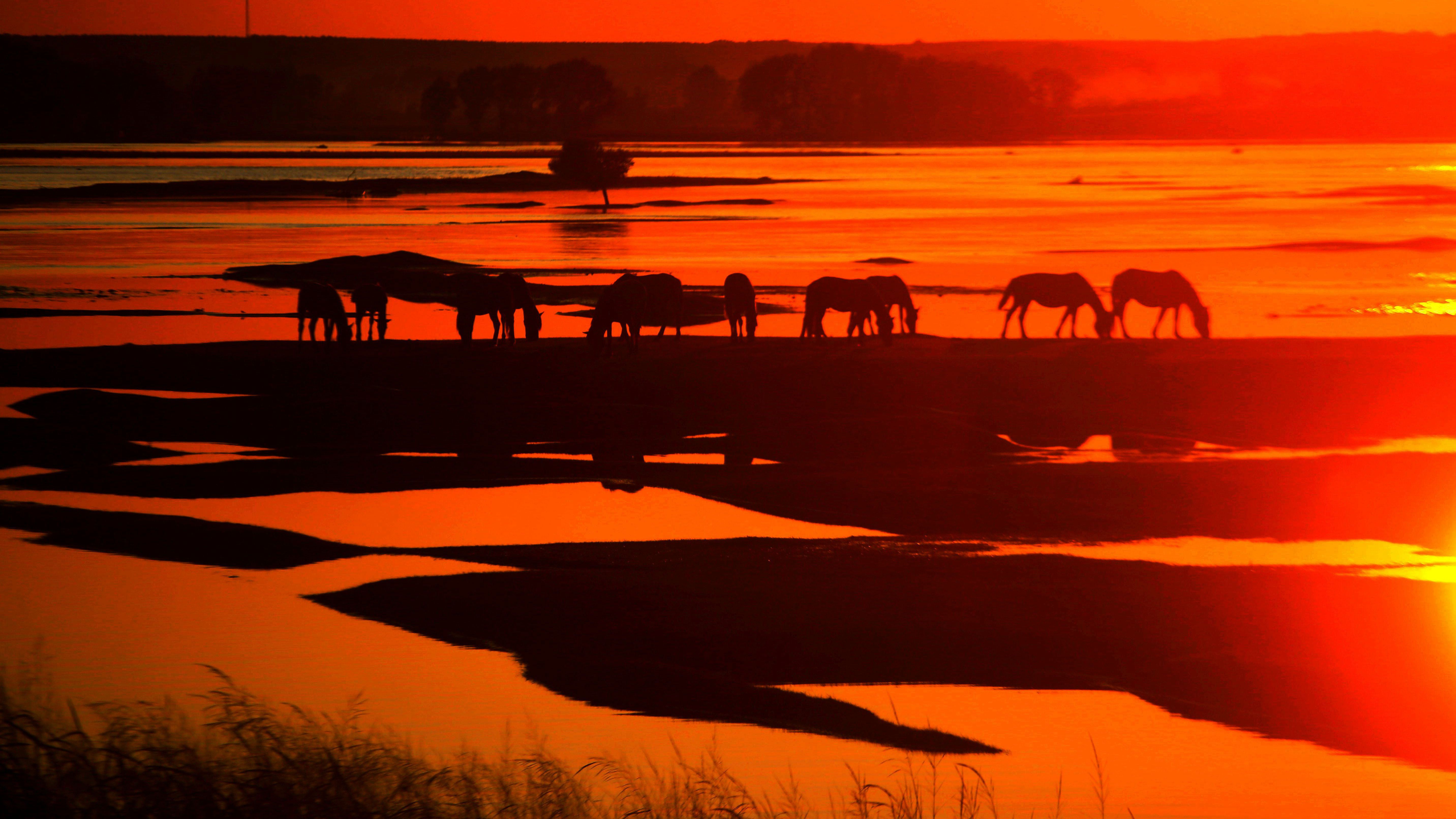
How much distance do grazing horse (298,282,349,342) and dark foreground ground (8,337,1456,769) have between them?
0.58 metres

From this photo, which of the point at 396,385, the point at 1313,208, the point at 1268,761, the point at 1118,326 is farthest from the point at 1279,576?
the point at 1313,208

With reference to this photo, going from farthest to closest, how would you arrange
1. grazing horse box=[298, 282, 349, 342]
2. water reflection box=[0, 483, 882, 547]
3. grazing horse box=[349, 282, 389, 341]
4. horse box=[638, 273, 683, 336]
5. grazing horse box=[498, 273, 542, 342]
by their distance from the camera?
grazing horse box=[498, 273, 542, 342] < grazing horse box=[349, 282, 389, 341] < horse box=[638, 273, 683, 336] < grazing horse box=[298, 282, 349, 342] < water reflection box=[0, 483, 882, 547]

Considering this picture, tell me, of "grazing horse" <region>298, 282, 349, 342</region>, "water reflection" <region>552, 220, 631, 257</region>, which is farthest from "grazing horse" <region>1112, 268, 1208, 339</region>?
"water reflection" <region>552, 220, 631, 257</region>

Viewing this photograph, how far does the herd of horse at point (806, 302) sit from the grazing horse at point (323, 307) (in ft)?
0.05

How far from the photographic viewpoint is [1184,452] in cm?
1808

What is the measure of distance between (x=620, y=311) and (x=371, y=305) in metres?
4.71

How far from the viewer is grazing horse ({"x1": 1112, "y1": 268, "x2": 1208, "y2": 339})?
27.5 m

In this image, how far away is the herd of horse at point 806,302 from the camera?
85.5 ft

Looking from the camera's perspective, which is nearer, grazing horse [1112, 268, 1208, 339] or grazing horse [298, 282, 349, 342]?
grazing horse [298, 282, 349, 342]

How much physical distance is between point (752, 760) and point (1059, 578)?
4402 mm

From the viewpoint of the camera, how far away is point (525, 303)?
27.0m

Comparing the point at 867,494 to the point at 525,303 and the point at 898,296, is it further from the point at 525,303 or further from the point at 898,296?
the point at 525,303

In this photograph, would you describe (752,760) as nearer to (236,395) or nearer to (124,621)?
(124,621)

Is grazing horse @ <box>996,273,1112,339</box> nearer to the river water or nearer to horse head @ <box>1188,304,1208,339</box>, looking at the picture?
horse head @ <box>1188,304,1208,339</box>
